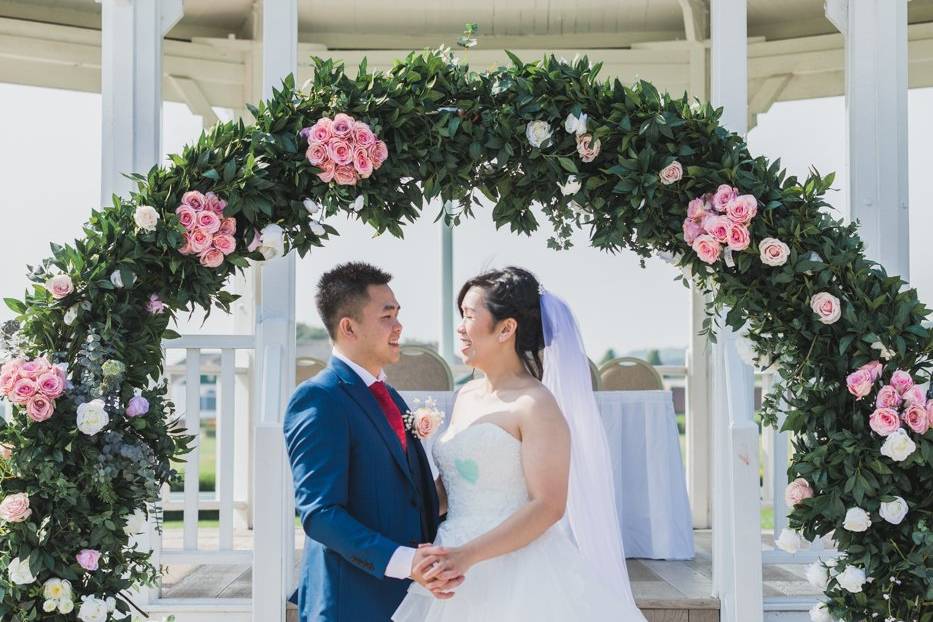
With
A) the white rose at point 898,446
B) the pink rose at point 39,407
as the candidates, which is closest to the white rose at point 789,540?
the white rose at point 898,446

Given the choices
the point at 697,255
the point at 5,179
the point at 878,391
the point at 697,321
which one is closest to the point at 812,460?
the point at 878,391

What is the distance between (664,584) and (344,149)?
2714 mm

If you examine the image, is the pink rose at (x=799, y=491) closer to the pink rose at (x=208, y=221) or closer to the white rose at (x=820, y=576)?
the white rose at (x=820, y=576)

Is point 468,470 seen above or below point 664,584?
above

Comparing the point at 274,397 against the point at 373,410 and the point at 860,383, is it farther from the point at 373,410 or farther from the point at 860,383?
the point at 860,383

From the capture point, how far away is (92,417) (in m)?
3.43

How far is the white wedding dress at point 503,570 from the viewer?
332 centimetres

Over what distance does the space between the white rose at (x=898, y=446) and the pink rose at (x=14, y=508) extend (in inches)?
107

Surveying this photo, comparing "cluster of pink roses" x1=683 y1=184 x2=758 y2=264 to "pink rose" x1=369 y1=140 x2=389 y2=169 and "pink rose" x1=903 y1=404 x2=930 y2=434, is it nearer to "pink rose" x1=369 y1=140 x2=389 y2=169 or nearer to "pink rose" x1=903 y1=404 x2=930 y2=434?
"pink rose" x1=903 y1=404 x2=930 y2=434

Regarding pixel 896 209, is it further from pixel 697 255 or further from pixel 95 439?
pixel 95 439

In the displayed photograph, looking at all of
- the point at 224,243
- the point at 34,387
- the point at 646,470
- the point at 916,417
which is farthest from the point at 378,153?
the point at 646,470

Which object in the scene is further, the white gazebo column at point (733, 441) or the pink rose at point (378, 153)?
the white gazebo column at point (733, 441)

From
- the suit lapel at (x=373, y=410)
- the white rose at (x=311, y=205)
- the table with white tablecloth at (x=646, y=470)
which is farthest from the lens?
the table with white tablecloth at (x=646, y=470)

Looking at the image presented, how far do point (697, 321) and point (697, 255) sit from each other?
4.09 m
